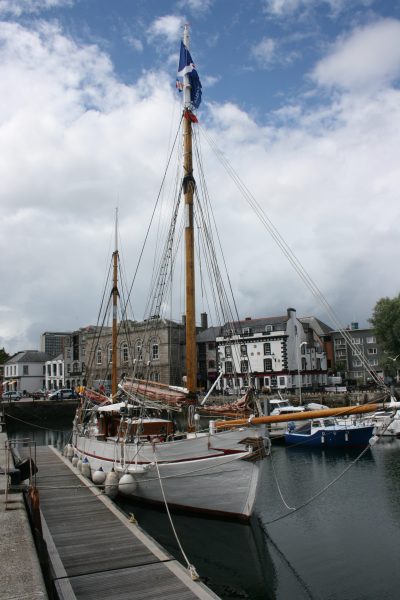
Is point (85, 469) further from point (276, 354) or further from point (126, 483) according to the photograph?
point (276, 354)

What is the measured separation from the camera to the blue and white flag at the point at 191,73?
22.6 metres

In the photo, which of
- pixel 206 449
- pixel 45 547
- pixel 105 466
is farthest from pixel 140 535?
pixel 105 466

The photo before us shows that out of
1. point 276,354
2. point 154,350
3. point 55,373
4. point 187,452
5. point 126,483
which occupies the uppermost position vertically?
point 154,350

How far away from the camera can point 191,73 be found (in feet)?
74.2

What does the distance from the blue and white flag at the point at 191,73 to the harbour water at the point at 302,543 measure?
17176 millimetres

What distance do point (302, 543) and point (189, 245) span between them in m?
11.8

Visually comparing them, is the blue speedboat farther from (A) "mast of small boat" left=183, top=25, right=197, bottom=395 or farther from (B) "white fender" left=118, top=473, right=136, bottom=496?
(B) "white fender" left=118, top=473, right=136, bottom=496

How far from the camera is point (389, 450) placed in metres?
34.4

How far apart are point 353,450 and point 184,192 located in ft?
78.0

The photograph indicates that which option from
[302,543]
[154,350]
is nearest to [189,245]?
[302,543]

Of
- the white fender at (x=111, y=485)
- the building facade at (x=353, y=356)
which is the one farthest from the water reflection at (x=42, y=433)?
the building facade at (x=353, y=356)

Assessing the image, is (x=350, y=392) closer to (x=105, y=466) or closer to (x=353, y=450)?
(x=353, y=450)

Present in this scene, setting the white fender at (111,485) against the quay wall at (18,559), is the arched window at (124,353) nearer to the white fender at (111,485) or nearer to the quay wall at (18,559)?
the white fender at (111,485)

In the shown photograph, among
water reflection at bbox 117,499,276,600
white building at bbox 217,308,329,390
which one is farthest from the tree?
water reflection at bbox 117,499,276,600
